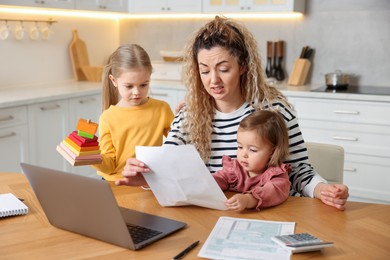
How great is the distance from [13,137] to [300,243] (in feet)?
8.47

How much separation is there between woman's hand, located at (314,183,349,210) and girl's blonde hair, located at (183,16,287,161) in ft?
1.39

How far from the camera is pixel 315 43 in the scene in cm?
432

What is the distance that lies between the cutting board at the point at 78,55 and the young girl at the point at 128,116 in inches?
92.2

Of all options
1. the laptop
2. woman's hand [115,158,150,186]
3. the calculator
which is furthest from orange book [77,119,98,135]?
the calculator

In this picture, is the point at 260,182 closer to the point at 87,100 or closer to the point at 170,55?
the point at 87,100

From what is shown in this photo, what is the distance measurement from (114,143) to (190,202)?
774 mm

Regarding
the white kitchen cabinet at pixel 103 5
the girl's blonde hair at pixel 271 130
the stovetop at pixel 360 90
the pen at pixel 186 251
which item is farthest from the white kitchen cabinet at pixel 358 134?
the pen at pixel 186 251

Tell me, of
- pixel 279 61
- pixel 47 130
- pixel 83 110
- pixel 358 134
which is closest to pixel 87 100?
pixel 83 110

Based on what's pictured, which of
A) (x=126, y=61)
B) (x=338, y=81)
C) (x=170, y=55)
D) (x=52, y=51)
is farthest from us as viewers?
(x=170, y=55)

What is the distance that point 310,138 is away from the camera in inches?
152

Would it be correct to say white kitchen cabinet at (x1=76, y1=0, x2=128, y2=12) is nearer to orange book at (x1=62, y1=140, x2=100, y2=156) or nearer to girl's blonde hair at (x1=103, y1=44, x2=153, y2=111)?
girl's blonde hair at (x1=103, y1=44, x2=153, y2=111)

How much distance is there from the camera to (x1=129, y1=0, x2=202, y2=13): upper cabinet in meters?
4.44

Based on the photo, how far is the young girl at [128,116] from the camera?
2242 mm

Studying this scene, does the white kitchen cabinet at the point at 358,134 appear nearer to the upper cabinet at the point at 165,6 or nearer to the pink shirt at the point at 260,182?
the upper cabinet at the point at 165,6
